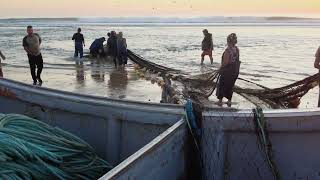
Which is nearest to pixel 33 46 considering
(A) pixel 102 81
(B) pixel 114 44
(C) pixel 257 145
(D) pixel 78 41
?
(A) pixel 102 81

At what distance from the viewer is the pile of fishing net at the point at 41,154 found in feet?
12.3

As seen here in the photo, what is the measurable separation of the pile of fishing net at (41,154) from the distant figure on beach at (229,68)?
539 cm

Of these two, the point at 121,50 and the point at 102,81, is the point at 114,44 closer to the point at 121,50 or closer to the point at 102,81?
the point at 121,50

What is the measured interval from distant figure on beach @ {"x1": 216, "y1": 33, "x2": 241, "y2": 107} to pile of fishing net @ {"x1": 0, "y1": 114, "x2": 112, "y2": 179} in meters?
5.39

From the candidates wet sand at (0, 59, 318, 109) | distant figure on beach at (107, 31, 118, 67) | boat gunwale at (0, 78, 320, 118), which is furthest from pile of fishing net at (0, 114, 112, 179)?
distant figure on beach at (107, 31, 118, 67)

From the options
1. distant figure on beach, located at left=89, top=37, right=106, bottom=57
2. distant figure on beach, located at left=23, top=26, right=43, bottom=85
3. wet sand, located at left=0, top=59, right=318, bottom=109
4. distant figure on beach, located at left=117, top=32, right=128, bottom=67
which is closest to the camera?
wet sand, located at left=0, top=59, right=318, bottom=109

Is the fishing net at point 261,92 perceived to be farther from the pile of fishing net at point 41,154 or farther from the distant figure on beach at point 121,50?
the distant figure on beach at point 121,50

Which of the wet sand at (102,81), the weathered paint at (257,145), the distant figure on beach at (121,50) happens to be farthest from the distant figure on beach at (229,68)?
the distant figure on beach at (121,50)

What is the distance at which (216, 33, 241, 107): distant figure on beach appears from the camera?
944 centimetres

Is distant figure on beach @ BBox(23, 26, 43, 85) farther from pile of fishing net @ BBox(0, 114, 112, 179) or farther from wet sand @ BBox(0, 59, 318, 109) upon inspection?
pile of fishing net @ BBox(0, 114, 112, 179)

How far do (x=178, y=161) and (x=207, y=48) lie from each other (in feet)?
48.0

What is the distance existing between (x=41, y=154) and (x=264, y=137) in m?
2.02

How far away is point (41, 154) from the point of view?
12.9 feet

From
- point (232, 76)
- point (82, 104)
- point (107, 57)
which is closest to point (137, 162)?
point (82, 104)
